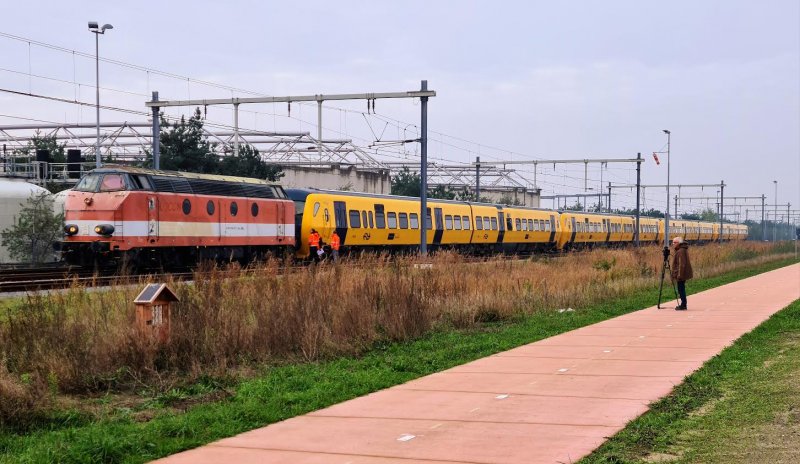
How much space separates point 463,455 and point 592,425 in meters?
1.74

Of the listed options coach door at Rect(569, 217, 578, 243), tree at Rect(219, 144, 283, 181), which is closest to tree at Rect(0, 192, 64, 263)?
tree at Rect(219, 144, 283, 181)

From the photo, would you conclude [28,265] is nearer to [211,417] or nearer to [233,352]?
[233,352]

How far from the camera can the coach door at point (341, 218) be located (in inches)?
1474

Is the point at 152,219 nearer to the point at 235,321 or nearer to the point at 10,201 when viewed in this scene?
the point at 10,201

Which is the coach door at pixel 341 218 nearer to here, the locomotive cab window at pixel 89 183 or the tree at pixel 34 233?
the tree at pixel 34 233

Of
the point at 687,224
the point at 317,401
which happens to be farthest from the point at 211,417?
the point at 687,224

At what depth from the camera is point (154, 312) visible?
39.8ft

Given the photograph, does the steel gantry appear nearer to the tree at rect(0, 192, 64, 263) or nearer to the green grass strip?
the tree at rect(0, 192, 64, 263)

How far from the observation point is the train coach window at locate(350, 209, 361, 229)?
38375 millimetres

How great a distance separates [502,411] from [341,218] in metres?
28.3

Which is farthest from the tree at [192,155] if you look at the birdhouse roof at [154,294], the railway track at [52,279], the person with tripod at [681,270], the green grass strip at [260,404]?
the birdhouse roof at [154,294]

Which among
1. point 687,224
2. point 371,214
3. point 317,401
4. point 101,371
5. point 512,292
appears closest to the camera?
point 317,401

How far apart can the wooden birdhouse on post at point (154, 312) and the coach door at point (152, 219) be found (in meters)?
15.7

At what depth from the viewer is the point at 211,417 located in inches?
360
